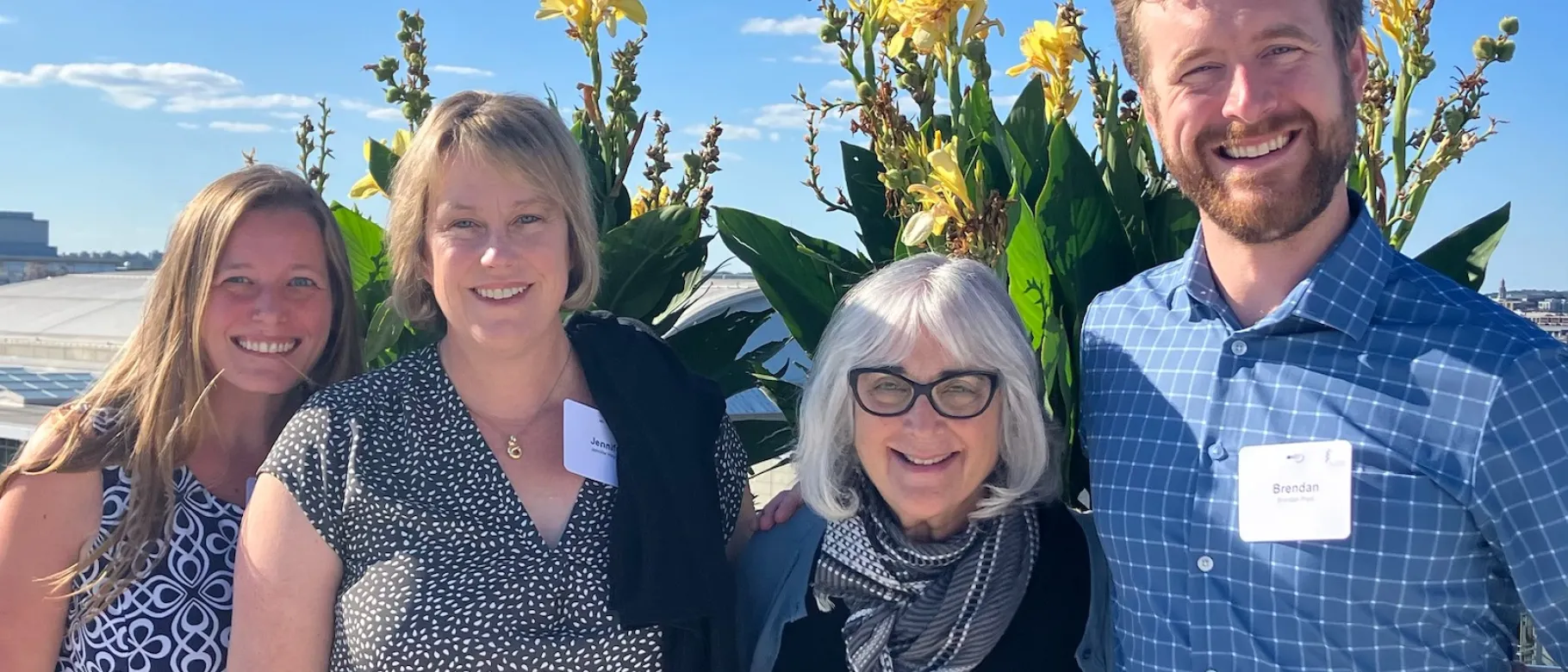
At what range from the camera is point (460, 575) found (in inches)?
55.6

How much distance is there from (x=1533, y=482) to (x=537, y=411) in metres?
1.20

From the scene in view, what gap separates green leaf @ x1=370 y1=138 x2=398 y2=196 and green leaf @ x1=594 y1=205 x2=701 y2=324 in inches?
18.1

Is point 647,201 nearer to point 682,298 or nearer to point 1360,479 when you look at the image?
point 682,298

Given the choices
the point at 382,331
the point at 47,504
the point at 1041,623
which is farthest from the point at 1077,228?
the point at 47,504

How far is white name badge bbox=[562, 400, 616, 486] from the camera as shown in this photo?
154 cm

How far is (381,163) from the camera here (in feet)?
7.11

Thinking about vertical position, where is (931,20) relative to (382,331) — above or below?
above

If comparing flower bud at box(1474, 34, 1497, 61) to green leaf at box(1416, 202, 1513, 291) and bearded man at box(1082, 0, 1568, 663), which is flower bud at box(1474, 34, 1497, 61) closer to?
green leaf at box(1416, 202, 1513, 291)

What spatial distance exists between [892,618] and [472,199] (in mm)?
788

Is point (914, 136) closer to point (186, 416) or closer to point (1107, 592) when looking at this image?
point (1107, 592)

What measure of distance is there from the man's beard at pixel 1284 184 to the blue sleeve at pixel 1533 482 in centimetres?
27

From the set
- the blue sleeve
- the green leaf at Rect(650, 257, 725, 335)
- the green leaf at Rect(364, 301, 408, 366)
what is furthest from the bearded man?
the green leaf at Rect(364, 301, 408, 366)

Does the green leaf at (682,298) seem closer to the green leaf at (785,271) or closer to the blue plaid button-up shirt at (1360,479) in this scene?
the green leaf at (785,271)

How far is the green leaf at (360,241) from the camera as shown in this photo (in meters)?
2.14
